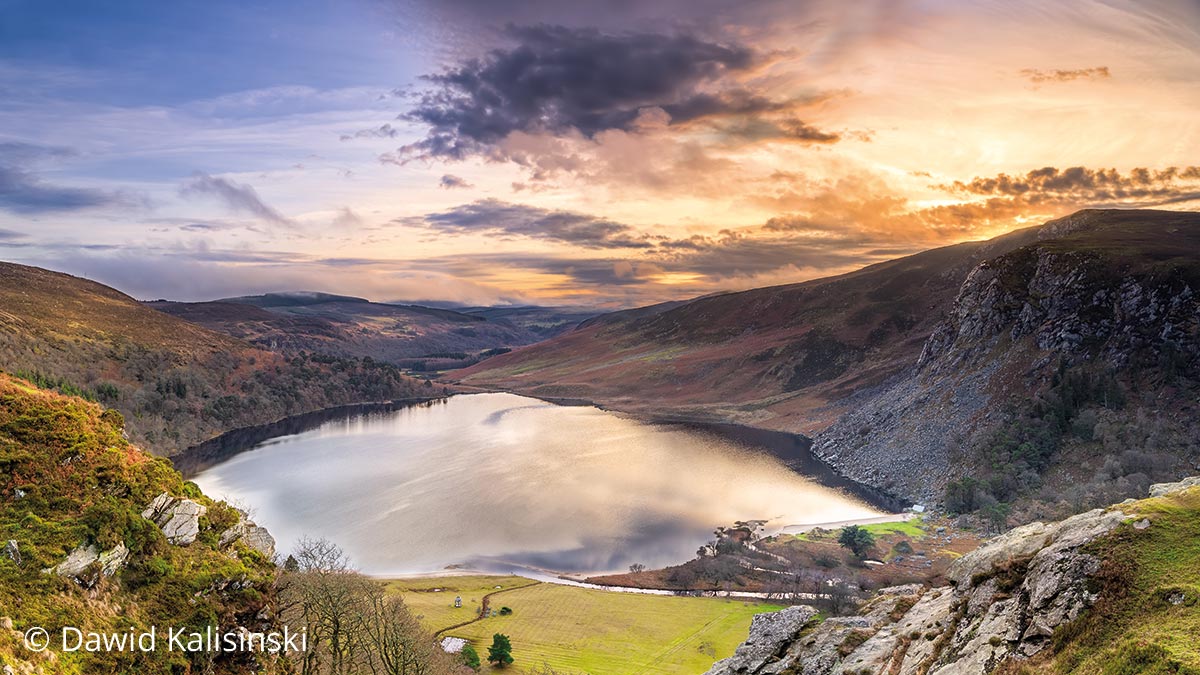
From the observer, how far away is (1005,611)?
445 inches

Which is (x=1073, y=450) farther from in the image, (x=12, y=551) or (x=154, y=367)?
(x=154, y=367)

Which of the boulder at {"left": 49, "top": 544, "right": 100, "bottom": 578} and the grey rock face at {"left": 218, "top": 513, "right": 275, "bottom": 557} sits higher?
the boulder at {"left": 49, "top": 544, "right": 100, "bottom": 578}

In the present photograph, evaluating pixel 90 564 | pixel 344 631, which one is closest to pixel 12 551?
pixel 90 564

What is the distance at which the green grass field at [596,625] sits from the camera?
36.9 metres

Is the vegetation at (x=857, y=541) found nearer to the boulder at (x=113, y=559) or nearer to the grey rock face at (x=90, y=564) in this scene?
the boulder at (x=113, y=559)

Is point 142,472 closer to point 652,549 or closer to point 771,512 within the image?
point 652,549

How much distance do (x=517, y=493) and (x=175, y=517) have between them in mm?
56120

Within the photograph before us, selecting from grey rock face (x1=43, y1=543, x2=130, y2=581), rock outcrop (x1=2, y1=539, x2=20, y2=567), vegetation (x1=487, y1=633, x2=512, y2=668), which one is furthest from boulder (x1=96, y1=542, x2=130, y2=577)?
vegetation (x1=487, y1=633, x2=512, y2=668)

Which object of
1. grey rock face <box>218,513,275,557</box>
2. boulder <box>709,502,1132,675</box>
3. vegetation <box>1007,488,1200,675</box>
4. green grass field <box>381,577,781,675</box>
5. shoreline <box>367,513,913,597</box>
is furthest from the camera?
shoreline <box>367,513,913,597</box>

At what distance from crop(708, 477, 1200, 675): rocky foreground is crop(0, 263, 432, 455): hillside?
286 feet

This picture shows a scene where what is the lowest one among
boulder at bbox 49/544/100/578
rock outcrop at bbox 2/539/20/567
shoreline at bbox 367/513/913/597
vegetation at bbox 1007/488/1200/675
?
shoreline at bbox 367/513/913/597

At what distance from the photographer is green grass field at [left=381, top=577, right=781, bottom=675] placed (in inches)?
1453

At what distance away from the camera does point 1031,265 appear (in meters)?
86.9

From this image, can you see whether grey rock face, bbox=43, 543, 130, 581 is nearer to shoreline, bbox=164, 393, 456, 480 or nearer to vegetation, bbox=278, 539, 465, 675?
vegetation, bbox=278, 539, 465, 675
